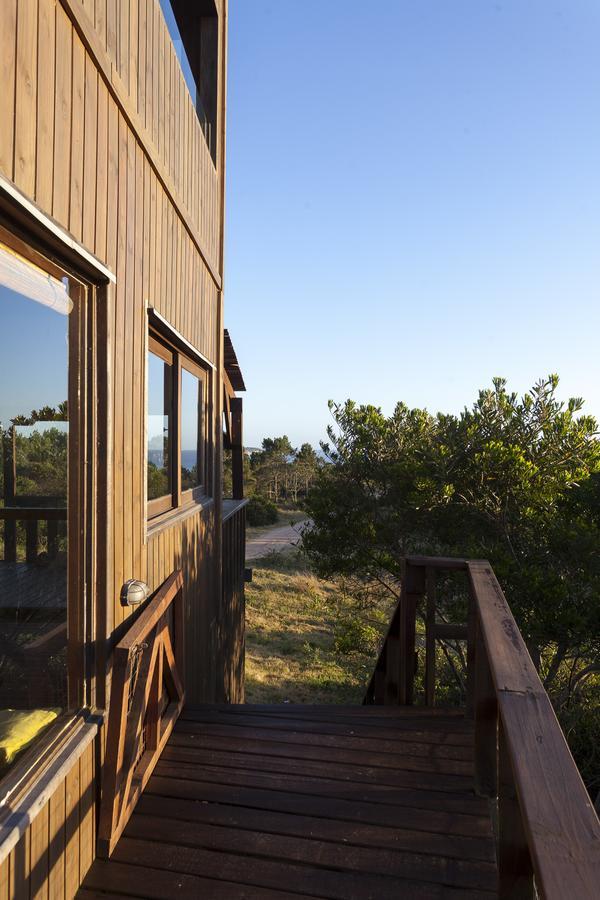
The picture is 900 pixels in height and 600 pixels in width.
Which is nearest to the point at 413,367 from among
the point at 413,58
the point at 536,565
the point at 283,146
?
the point at 283,146

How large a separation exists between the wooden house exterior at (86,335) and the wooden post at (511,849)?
1.32 m

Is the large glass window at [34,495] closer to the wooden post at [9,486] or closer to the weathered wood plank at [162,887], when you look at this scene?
the wooden post at [9,486]

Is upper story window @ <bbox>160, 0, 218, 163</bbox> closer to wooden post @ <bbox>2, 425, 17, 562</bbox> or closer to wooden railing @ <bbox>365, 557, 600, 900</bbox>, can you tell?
wooden post @ <bbox>2, 425, 17, 562</bbox>

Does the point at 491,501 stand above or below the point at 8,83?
below

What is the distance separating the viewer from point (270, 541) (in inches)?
957

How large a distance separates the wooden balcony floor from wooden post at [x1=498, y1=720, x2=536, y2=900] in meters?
0.61

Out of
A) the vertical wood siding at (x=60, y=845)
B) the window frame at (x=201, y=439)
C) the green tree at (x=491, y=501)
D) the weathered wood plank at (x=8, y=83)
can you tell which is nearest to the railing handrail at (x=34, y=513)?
the vertical wood siding at (x=60, y=845)

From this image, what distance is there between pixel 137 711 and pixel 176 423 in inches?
76.3

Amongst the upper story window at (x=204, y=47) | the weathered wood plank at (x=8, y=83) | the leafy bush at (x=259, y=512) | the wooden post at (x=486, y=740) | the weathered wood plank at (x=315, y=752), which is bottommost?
the leafy bush at (x=259, y=512)

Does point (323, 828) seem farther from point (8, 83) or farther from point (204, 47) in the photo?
point (204, 47)

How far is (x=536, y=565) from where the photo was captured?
723 centimetres

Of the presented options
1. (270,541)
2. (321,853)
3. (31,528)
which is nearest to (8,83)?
(31,528)

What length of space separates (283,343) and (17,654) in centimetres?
2170

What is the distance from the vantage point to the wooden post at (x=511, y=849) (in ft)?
4.36
